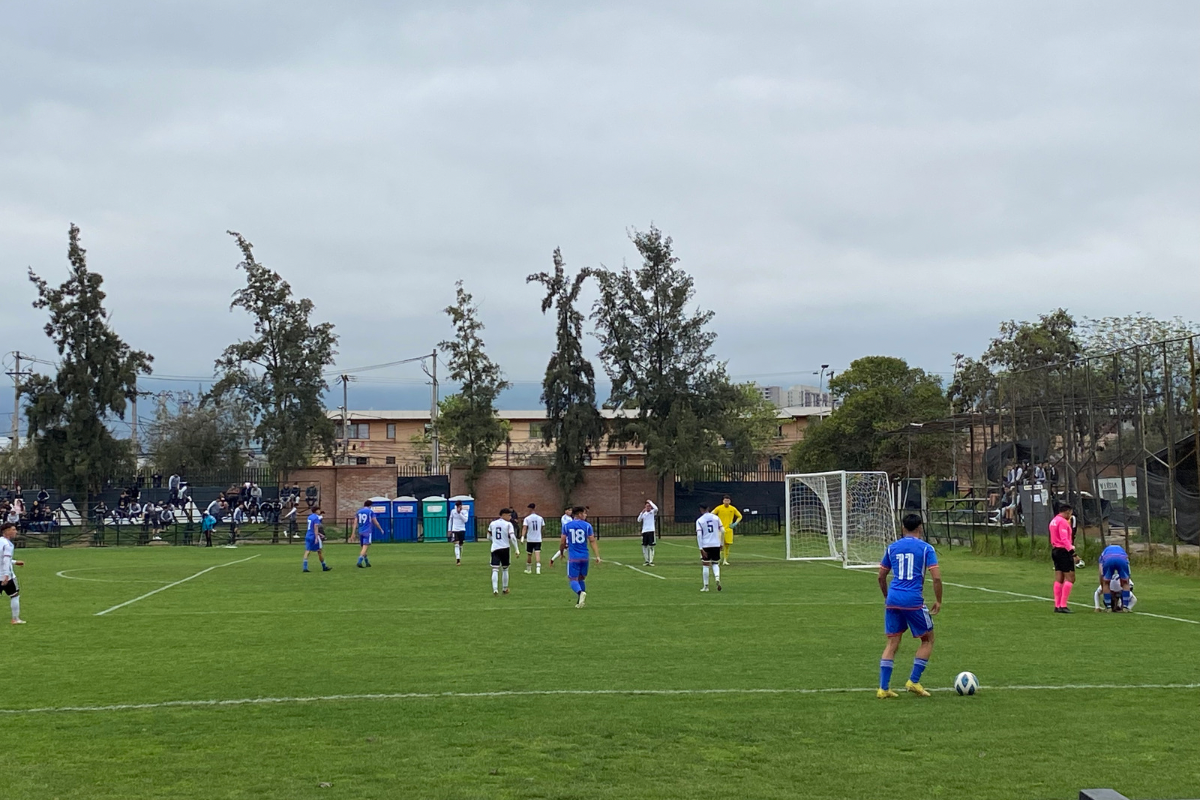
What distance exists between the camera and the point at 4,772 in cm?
870

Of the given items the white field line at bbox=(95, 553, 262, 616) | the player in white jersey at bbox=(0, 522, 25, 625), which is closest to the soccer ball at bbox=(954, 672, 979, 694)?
the player in white jersey at bbox=(0, 522, 25, 625)

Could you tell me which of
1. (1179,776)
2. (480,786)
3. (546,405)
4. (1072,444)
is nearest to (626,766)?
(480,786)

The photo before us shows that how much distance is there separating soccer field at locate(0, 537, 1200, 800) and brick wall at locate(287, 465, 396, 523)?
3622cm

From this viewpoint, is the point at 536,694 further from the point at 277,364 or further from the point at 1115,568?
the point at 277,364

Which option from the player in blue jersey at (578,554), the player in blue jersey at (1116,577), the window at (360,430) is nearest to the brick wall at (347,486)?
the player in blue jersey at (578,554)

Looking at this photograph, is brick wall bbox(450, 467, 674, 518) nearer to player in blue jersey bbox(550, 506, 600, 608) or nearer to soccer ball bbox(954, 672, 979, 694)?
player in blue jersey bbox(550, 506, 600, 608)

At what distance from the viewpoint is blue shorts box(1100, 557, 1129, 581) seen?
62.9 ft

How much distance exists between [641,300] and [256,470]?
2239cm

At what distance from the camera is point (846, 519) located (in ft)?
112

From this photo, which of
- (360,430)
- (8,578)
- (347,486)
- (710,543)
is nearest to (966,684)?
(710,543)

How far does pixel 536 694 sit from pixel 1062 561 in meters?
11.5

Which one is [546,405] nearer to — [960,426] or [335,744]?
[960,426]

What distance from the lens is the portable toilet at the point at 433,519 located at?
5234 centimetres

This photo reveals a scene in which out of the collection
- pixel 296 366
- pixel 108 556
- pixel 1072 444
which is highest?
pixel 296 366
